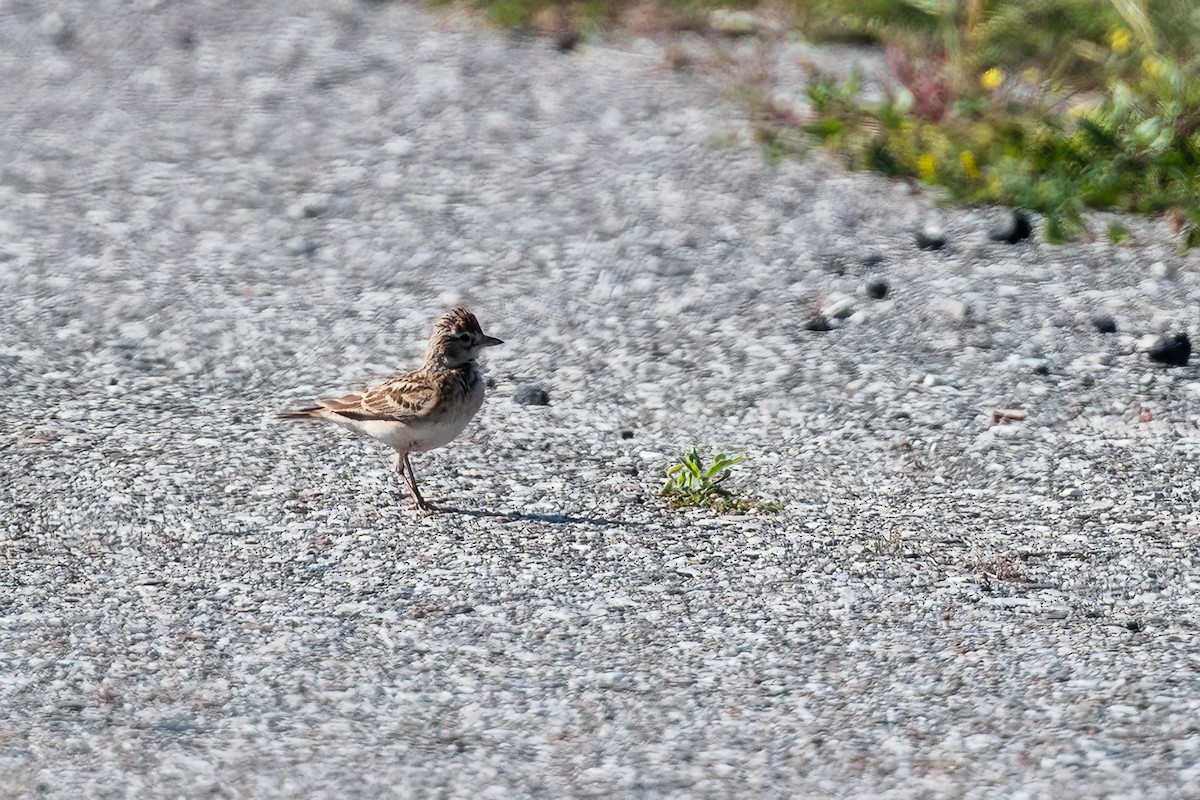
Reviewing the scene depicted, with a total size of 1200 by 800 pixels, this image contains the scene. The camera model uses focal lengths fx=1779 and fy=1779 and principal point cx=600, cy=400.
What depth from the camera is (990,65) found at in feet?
43.4

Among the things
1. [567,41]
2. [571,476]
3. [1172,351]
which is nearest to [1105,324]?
[1172,351]

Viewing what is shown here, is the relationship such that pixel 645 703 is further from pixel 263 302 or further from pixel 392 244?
pixel 392 244

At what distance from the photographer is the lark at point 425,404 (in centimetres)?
756

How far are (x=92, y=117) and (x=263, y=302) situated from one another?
4371mm

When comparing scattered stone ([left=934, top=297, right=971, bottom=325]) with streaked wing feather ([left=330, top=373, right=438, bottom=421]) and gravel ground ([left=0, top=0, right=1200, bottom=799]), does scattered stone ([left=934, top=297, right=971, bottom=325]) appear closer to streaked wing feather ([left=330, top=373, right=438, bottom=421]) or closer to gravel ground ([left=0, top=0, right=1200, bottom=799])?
gravel ground ([left=0, top=0, right=1200, bottom=799])

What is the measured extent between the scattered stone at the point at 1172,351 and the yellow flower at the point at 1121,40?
4423 millimetres

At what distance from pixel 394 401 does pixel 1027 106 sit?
619 cm

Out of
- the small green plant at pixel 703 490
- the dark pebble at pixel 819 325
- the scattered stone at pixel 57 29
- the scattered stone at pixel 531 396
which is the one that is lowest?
the scattered stone at pixel 57 29

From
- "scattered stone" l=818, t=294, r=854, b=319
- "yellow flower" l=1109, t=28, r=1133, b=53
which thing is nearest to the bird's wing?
"scattered stone" l=818, t=294, r=854, b=319

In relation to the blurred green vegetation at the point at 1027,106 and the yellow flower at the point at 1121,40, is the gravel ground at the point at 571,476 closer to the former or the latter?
the blurred green vegetation at the point at 1027,106

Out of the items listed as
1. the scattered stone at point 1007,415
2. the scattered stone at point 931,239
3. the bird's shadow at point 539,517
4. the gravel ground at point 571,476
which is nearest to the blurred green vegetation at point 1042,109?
the gravel ground at point 571,476

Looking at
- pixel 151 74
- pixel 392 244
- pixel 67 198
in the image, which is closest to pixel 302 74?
pixel 151 74

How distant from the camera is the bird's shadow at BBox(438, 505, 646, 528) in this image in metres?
7.50

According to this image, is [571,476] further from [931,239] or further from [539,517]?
[931,239]
